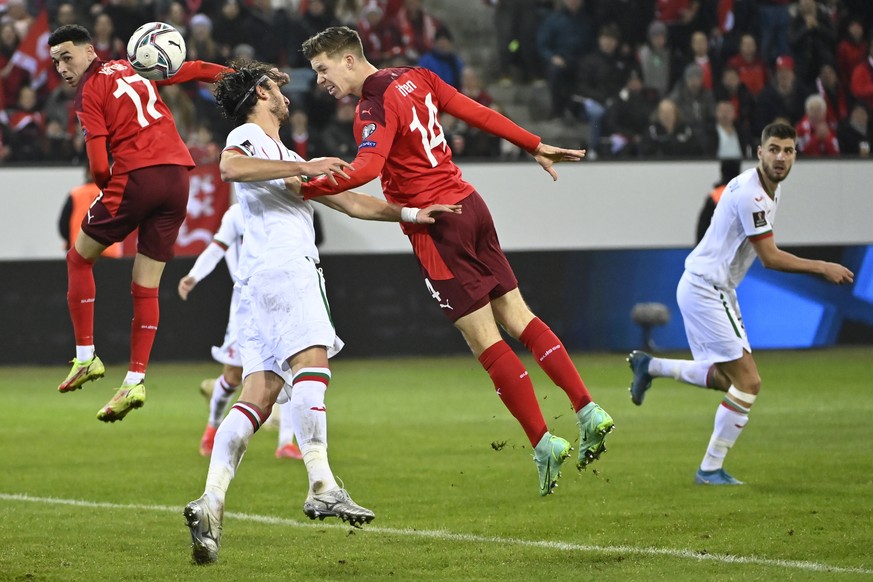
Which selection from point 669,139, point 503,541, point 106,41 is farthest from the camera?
point 669,139

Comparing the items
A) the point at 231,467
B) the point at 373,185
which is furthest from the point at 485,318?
the point at 373,185

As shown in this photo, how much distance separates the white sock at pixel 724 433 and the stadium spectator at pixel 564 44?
10465mm

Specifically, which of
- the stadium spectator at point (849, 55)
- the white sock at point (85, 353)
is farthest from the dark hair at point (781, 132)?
the stadium spectator at point (849, 55)

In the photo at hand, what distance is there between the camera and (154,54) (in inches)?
293

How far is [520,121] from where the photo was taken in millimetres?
19484

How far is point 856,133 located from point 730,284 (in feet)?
35.3

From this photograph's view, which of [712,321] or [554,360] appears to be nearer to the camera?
[554,360]

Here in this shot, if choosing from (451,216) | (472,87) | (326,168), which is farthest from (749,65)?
(326,168)

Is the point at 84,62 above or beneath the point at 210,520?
above

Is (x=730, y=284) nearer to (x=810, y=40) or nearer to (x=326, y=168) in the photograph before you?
(x=326, y=168)

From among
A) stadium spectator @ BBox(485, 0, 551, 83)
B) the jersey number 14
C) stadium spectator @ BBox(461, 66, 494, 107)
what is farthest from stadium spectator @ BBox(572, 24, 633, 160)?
the jersey number 14

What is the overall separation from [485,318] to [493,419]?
533 centimetres

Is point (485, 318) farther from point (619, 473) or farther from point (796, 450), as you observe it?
point (796, 450)

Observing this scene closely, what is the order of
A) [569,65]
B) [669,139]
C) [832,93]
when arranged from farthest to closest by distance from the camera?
[832,93], [569,65], [669,139]
